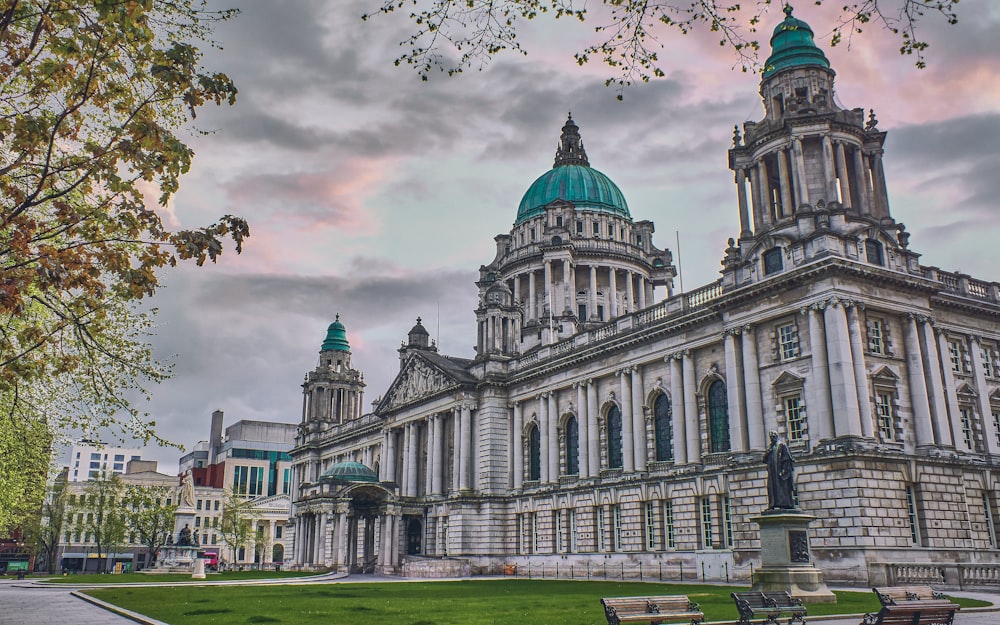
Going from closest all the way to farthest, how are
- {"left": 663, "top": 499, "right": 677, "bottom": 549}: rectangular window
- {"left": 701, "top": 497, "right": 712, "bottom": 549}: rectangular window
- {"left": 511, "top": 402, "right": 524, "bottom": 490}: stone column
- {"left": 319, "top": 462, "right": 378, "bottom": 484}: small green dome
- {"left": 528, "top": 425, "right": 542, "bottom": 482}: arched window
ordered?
{"left": 701, "top": 497, "right": 712, "bottom": 549}: rectangular window, {"left": 663, "top": 499, "right": 677, "bottom": 549}: rectangular window, {"left": 528, "top": 425, "right": 542, "bottom": 482}: arched window, {"left": 511, "top": 402, "right": 524, "bottom": 490}: stone column, {"left": 319, "top": 462, "right": 378, "bottom": 484}: small green dome

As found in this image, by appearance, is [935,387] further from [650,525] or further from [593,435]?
[593,435]

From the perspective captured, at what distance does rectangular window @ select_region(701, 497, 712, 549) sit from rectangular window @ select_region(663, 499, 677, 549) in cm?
209

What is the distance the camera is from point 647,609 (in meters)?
16.1

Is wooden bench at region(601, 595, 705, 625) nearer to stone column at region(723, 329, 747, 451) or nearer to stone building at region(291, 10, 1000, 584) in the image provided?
stone building at region(291, 10, 1000, 584)

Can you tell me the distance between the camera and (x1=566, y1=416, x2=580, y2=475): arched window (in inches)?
2146

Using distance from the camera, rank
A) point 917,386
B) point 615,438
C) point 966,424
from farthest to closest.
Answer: point 615,438 → point 966,424 → point 917,386

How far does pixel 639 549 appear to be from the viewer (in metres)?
45.8

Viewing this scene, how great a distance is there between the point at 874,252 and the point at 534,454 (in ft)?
93.3

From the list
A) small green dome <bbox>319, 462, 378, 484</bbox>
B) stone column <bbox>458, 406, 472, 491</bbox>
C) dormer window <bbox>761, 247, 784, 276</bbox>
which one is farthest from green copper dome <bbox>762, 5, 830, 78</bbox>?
small green dome <bbox>319, 462, 378, 484</bbox>

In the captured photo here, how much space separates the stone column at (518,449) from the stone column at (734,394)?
67.8 feet

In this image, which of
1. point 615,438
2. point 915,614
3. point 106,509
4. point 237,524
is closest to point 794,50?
point 615,438

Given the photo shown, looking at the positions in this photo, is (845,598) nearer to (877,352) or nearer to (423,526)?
(877,352)

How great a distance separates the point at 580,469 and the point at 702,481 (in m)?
11.5

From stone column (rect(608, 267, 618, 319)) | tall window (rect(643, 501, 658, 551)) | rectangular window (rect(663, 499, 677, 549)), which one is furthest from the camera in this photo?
stone column (rect(608, 267, 618, 319))
